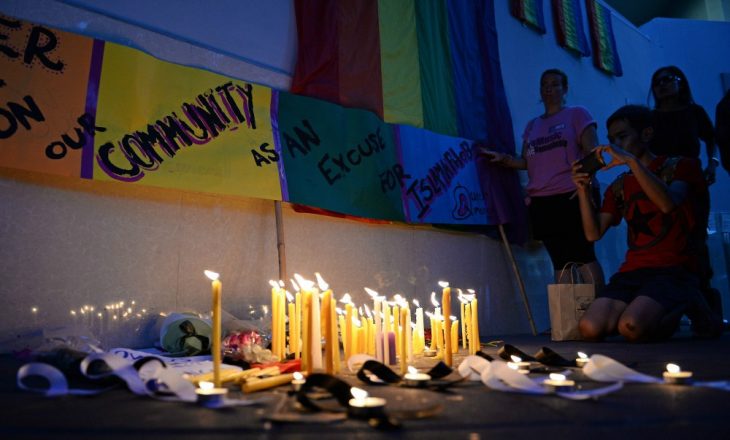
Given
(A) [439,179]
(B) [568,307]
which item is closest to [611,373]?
(B) [568,307]

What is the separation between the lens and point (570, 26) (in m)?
5.67

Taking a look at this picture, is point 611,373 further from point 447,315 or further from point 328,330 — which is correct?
point 328,330

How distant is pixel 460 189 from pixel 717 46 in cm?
585

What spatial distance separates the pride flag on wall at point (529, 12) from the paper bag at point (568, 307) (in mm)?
3007

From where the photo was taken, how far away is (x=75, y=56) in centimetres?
238

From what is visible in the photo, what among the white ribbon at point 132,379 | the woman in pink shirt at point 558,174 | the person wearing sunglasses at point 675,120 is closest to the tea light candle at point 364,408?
the white ribbon at point 132,379

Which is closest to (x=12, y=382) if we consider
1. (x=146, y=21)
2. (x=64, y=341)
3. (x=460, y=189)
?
(x=64, y=341)

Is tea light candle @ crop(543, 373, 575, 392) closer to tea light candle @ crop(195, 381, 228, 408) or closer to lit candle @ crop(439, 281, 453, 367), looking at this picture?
lit candle @ crop(439, 281, 453, 367)

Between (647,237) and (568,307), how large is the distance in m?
0.62

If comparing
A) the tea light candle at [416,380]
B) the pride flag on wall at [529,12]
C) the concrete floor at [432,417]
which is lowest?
the concrete floor at [432,417]

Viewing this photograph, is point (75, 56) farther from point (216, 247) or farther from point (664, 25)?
point (664, 25)

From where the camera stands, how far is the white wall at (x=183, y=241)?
236 centimetres

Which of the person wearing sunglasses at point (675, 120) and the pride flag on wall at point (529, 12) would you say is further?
the pride flag on wall at point (529, 12)

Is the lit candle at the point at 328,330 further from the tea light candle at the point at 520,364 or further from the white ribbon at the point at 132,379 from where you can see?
the tea light candle at the point at 520,364
